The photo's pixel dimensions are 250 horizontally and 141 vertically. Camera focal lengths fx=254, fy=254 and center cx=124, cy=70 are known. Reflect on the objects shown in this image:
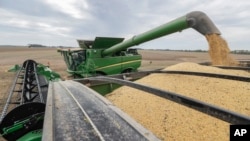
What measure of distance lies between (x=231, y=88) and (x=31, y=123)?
303 cm

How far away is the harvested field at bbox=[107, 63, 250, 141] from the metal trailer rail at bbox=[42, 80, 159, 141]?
71cm

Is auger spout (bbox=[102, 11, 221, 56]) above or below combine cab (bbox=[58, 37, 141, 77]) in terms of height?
above

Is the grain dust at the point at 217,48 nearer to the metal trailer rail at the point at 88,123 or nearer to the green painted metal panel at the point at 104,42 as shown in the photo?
the metal trailer rail at the point at 88,123

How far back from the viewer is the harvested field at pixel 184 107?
9.79 feet

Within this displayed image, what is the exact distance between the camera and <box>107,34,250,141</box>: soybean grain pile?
9.79 feet

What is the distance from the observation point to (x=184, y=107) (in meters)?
3.58

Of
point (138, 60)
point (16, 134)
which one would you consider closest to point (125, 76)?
point (16, 134)

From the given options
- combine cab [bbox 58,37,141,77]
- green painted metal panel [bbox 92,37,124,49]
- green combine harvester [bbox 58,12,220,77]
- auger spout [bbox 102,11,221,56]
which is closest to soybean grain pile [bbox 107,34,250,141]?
auger spout [bbox 102,11,221,56]

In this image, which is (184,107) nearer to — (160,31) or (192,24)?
(192,24)

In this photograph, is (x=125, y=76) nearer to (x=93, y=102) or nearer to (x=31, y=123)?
(x=93, y=102)

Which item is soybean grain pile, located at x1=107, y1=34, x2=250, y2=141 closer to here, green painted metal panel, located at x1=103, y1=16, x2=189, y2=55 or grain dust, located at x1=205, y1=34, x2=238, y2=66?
grain dust, located at x1=205, y1=34, x2=238, y2=66

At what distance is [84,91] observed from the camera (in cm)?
388

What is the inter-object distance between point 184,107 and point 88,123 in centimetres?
168

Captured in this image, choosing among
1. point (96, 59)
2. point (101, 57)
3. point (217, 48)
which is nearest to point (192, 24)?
point (217, 48)
